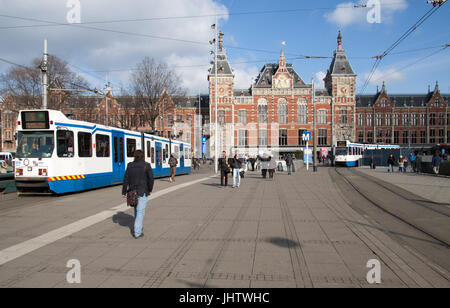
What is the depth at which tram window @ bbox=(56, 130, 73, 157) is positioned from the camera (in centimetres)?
1207

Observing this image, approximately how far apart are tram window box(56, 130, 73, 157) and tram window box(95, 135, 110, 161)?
1.65 meters

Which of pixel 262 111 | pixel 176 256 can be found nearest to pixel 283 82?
pixel 262 111

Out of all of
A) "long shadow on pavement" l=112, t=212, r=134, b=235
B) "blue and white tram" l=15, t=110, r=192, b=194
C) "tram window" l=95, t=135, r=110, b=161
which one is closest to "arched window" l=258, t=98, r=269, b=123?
"blue and white tram" l=15, t=110, r=192, b=194

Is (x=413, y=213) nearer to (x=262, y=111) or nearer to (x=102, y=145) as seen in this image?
(x=102, y=145)

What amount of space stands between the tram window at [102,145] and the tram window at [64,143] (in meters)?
1.65

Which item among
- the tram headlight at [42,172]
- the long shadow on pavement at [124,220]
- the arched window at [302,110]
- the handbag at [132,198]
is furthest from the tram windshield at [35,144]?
the arched window at [302,110]

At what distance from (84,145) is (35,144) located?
5.92 ft

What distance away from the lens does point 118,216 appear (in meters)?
8.44

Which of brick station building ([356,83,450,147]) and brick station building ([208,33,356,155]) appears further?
brick station building ([356,83,450,147])

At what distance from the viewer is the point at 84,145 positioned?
43.5ft

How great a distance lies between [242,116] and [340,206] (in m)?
52.8

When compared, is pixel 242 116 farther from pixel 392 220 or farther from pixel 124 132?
pixel 392 220

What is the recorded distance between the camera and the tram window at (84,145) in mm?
13016

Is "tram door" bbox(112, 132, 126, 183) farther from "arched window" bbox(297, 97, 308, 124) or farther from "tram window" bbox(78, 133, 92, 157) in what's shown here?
"arched window" bbox(297, 97, 308, 124)
